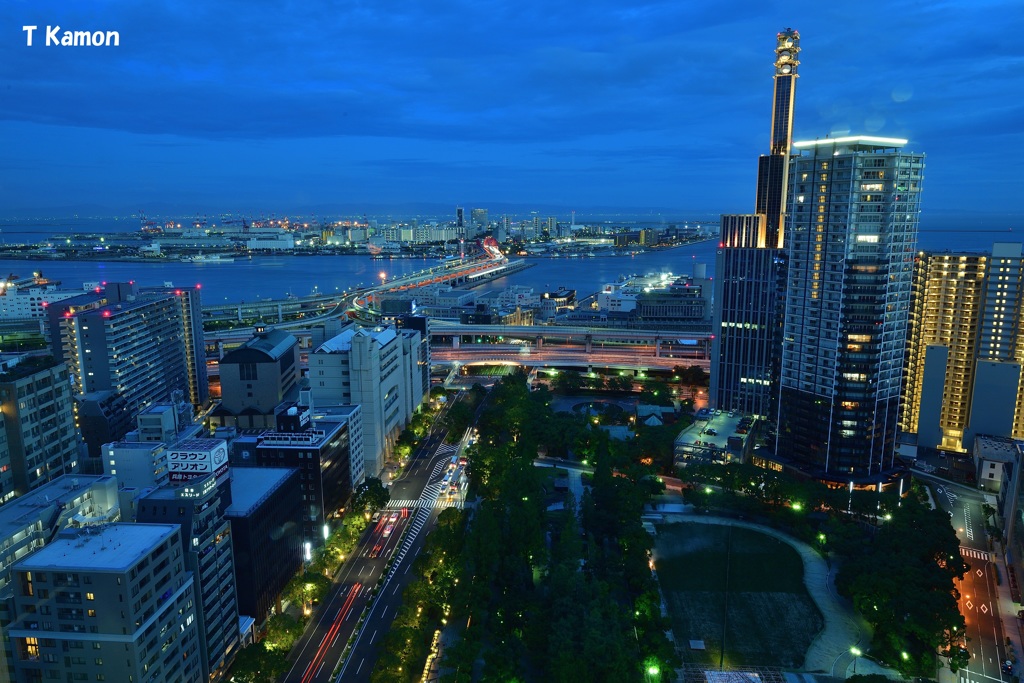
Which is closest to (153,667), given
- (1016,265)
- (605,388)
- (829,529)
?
(829,529)

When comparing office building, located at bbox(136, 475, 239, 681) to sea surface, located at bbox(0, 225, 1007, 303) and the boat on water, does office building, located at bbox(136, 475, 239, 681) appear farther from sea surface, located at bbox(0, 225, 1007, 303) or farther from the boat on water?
the boat on water

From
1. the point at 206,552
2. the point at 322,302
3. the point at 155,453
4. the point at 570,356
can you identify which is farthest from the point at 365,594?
the point at 322,302

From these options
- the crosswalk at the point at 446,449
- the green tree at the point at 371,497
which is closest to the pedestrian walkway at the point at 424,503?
the green tree at the point at 371,497

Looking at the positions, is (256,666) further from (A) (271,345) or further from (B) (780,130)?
(B) (780,130)

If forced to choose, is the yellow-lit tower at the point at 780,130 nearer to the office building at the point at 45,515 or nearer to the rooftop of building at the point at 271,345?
the rooftop of building at the point at 271,345

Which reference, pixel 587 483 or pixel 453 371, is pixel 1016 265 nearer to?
pixel 587 483
